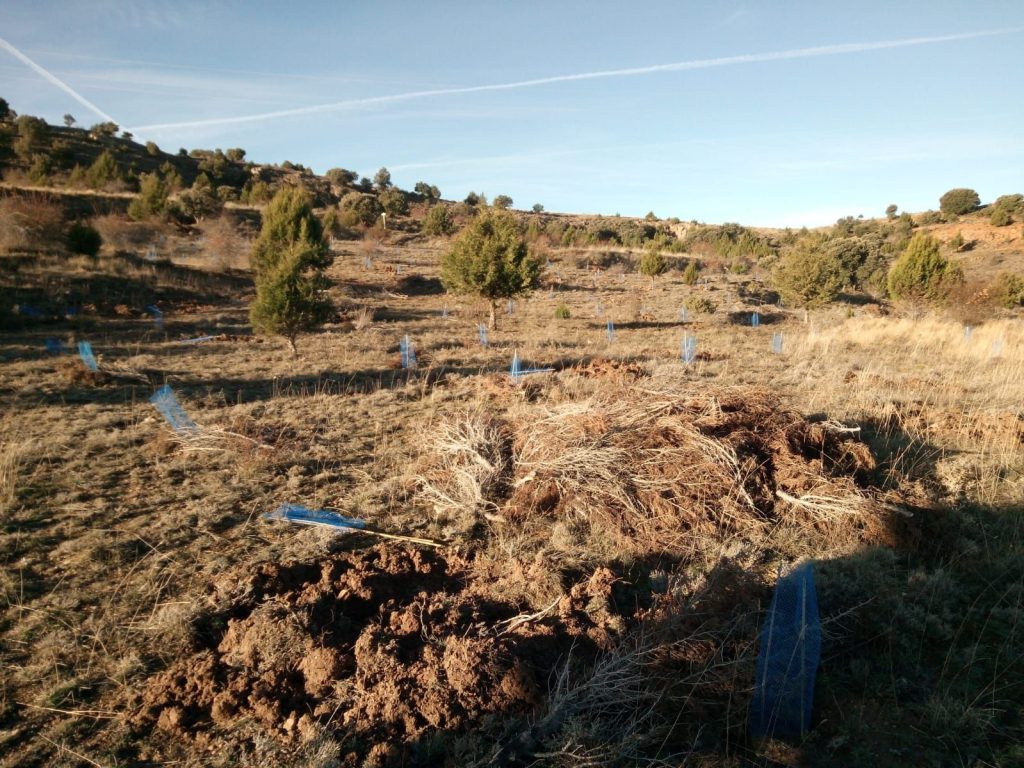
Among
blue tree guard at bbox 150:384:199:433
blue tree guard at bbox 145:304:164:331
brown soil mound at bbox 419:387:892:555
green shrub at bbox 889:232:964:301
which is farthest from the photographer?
green shrub at bbox 889:232:964:301

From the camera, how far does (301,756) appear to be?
213 centimetres

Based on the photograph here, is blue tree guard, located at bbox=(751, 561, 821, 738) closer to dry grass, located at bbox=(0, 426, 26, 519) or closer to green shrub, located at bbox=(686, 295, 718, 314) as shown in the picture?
dry grass, located at bbox=(0, 426, 26, 519)


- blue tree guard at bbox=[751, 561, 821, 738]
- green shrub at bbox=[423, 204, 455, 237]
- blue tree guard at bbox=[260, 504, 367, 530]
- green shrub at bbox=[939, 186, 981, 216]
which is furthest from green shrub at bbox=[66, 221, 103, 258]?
green shrub at bbox=[939, 186, 981, 216]

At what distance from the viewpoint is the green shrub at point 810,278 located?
19.6 m

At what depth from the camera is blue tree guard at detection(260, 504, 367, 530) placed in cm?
403

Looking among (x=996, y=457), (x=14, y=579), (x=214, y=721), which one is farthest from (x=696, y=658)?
(x=996, y=457)

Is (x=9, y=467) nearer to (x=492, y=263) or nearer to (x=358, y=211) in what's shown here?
(x=492, y=263)

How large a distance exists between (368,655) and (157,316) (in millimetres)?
17723

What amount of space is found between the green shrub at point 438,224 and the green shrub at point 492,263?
87.9ft

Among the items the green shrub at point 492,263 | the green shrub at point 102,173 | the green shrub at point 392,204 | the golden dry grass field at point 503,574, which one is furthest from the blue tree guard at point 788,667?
the green shrub at point 392,204

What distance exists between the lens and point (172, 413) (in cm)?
613

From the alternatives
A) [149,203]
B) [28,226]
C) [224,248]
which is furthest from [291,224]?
[149,203]

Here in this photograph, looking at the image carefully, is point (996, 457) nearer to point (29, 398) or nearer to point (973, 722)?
point (973, 722)

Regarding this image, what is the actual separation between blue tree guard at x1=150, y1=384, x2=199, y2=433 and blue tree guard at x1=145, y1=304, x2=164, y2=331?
10439 millimetres
